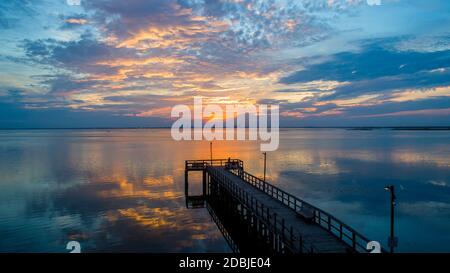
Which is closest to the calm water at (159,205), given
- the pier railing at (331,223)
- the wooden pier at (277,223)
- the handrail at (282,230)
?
the pier railing at (331,223)

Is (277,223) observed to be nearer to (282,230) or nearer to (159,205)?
(282,230)

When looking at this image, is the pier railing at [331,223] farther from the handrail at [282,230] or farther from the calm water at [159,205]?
the calm water at [159,205]

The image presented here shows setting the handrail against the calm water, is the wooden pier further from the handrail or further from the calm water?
the calm water

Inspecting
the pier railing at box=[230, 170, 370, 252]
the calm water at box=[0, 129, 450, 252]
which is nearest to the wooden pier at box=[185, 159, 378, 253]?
the pier railing at box=[230, 170, 370, 252]

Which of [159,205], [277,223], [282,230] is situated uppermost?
[282,230]

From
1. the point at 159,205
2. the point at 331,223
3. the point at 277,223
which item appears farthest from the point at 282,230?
the point at 159,205

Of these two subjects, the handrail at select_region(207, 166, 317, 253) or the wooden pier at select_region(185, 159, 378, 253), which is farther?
the wooden pier at select_region(185, 159, 378, 253)

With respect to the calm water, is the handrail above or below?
above

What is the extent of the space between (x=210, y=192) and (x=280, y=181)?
38.9 ft

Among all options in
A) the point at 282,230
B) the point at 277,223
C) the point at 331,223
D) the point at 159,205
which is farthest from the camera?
the point at 159,205
